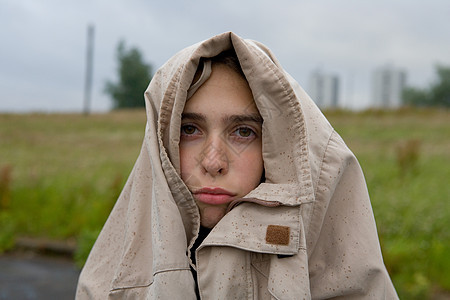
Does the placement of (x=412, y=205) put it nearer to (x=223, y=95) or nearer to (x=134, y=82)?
(x=223, y=95)

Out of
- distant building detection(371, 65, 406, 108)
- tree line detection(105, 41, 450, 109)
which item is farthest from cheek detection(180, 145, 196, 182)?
distant building detection(371, 65, 406, 108)

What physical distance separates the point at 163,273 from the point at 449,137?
12.2 metres

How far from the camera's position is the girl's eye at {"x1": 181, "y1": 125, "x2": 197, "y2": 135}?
170 cm

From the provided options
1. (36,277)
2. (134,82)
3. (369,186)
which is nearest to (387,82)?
(134,82)

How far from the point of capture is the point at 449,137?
12.2 m

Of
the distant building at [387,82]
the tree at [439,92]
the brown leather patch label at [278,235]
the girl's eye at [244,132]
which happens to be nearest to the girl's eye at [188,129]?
the girl's eye at [244,132]

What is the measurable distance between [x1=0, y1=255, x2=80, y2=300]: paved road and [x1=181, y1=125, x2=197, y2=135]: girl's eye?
3951 mm

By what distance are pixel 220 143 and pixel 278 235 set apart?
363 mm

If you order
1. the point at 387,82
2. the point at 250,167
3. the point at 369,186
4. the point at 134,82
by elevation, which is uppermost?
the point at 387,82

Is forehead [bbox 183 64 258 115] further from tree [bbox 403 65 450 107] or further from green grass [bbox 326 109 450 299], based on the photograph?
tree [bbox 403 65 450 107]

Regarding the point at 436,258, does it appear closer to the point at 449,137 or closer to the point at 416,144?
the point at 416,144

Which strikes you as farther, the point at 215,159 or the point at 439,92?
the point at 439,92

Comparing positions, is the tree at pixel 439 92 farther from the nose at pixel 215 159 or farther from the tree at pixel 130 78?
the nose at pixel 215 159

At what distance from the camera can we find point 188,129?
1.71 m
